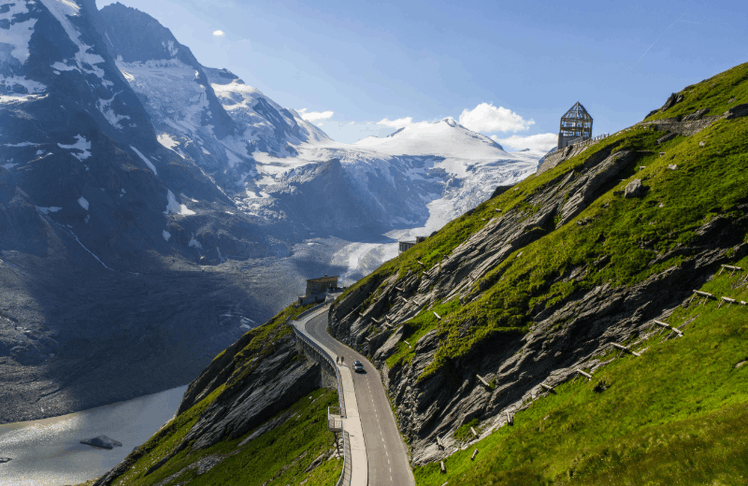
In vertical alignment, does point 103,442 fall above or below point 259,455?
below

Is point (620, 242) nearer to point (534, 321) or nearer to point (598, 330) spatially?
point (598, 330)

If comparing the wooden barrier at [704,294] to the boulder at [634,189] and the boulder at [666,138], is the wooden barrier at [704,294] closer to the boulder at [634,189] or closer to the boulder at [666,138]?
the boulder at [634,189]

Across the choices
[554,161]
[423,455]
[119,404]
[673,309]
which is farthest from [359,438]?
[119,404]

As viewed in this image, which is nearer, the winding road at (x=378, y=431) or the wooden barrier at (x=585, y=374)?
the wooden barrier at (x=585, y=374)

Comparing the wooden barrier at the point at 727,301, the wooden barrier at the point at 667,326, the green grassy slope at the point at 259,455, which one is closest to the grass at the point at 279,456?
the green grassy slope at the point at 259,455

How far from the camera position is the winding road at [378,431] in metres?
33.1

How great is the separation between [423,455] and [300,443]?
1938 cm

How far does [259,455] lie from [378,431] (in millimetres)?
20693

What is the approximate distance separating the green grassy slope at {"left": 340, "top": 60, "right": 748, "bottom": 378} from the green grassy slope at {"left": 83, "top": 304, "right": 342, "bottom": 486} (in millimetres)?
12284

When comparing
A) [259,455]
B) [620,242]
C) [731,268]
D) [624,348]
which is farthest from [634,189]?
[259,455]

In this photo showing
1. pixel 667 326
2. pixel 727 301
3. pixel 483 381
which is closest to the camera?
pixel 727 301

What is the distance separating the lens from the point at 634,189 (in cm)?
4194

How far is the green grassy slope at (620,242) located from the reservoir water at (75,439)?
12438cm

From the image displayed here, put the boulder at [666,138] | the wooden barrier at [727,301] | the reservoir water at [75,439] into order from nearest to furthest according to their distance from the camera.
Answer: the wooden barrier at [727,301] → the boulder at [666,138] → the reservoir water at [75,439]
